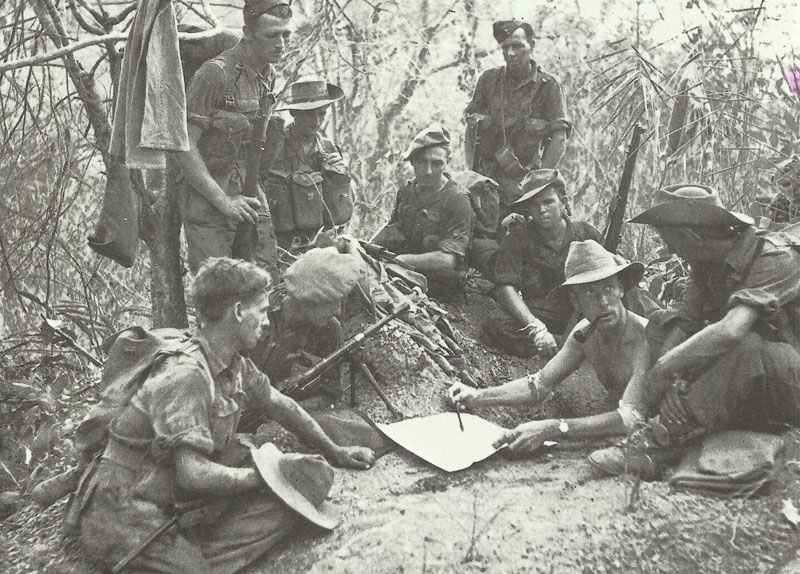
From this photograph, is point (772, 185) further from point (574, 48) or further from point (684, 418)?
point (574, 48)

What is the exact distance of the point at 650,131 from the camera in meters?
7.76

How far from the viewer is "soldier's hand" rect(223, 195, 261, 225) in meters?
6.18

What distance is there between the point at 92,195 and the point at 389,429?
648 cm

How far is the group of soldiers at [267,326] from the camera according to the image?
13.9 ft

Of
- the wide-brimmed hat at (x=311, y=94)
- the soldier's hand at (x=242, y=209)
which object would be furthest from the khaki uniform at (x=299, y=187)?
the soldier's hand at (x=242, y=209)

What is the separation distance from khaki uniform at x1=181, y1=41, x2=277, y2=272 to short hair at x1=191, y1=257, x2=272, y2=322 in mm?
1957

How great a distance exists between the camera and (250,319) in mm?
4430

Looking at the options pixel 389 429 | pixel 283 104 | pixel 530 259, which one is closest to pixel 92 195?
pixel 283 104

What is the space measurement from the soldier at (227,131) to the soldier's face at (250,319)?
1.85 m

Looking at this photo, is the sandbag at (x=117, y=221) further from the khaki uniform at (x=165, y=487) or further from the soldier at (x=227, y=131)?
the khaki uniform at (x=165, y=487)

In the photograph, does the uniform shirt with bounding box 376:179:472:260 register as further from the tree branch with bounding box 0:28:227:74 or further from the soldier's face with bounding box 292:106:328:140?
the tree branch with bounding box 0:28:227:74

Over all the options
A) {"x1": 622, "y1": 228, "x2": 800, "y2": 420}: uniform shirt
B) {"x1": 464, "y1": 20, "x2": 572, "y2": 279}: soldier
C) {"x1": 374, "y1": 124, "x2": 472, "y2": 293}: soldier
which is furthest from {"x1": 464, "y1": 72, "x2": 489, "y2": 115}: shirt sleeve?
{"x1": 622, "y1": 228, "x2": 800, "y2": 420}: uniform shirt

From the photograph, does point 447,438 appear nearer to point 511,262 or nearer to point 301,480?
point 301,480

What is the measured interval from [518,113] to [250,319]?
4.60 metres
